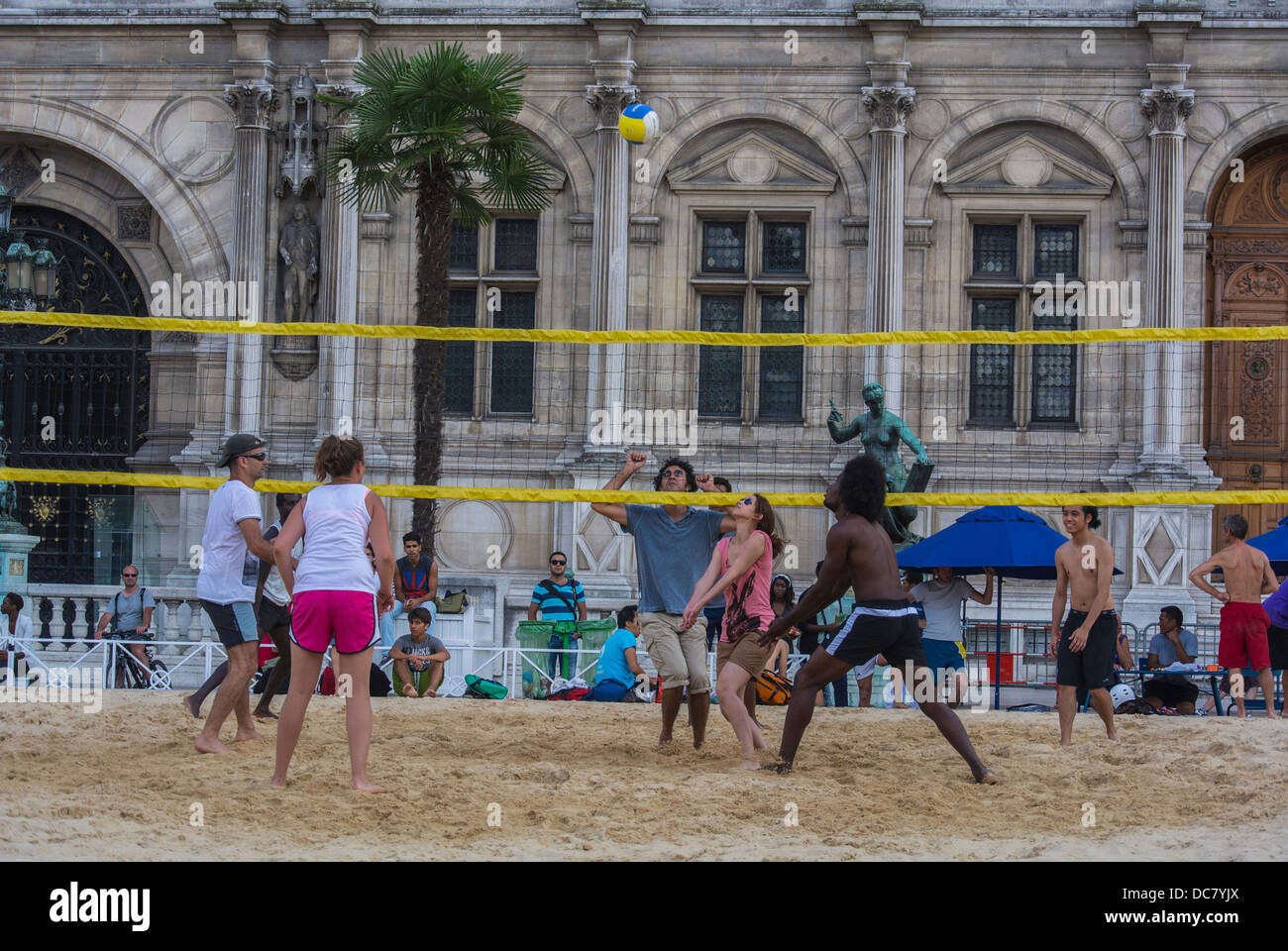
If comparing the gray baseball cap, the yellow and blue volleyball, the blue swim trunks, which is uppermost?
the yellow and blue volleyball

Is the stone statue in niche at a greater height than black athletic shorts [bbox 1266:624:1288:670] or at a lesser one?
greater

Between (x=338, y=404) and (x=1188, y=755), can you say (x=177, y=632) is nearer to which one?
(x=338, y=404)

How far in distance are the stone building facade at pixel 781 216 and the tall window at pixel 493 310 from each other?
0.27 feet

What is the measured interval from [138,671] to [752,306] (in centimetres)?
882

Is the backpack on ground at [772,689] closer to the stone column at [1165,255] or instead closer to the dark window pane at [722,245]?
the stone column at [1165,255]

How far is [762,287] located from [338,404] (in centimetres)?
534

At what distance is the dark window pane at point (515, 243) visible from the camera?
21484mm

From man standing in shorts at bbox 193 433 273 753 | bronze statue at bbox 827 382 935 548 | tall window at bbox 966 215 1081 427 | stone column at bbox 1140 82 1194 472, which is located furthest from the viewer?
tall window at bbox 966 215 1081 427

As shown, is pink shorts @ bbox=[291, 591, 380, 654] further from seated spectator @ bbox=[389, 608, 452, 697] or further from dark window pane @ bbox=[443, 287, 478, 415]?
dark window pane @ bbox=[443, 287, 478, 415]

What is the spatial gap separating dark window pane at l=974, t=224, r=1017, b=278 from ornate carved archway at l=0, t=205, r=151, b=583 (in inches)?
420

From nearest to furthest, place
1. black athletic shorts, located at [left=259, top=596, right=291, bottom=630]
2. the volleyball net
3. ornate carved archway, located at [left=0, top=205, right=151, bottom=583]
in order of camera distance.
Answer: black athletic shorts, located at [left=259, top=596, right=291, bottom=630]
the volleyball net
ornate carved archway, located at [left=0, top=205, right=151, bottom=583]

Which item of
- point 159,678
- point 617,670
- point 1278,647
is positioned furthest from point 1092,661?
point 159,678

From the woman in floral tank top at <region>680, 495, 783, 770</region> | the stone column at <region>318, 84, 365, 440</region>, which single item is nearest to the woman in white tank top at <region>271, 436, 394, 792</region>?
the woman in floral tank top at <region>680, 495, 783, 770</region>

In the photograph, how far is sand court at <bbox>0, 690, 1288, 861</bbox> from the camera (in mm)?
7488
